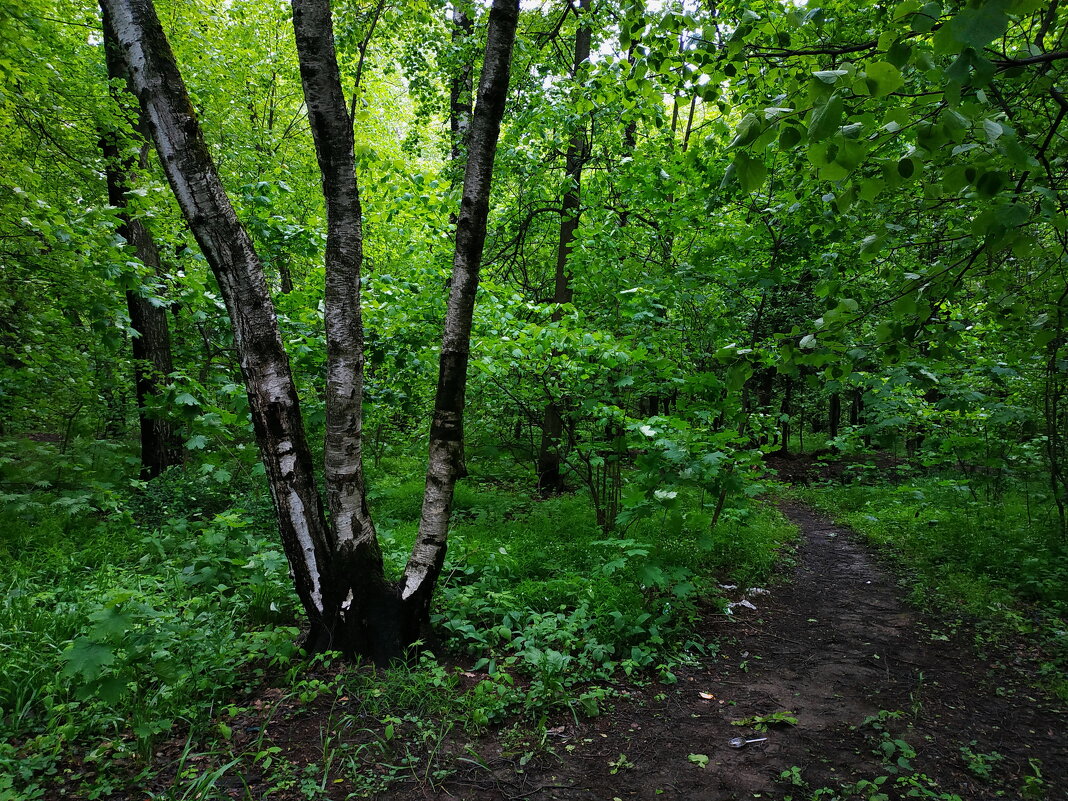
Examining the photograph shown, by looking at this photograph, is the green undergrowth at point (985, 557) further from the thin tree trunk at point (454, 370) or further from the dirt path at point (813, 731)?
the thin tree trunk at point (454, 370)

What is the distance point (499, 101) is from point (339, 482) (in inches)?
110

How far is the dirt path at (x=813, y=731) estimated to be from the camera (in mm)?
2723

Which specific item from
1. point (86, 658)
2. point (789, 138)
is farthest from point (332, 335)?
point (789, 138)

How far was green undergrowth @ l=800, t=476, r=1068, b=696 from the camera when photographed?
185 inches

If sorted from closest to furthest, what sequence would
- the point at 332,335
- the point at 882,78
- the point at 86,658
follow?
1. the point at 882,78
2. the point at 86,658
3. the point at 332,335

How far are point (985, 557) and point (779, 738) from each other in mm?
4797

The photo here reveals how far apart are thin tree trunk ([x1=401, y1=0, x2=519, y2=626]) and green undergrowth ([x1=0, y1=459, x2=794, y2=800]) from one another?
57 cm

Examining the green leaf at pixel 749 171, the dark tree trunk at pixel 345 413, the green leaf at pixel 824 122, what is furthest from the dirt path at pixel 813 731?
the green leaf at pixel 824 122

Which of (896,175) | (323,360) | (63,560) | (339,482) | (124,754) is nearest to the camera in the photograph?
(896,175)

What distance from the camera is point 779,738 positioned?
3.10 metres

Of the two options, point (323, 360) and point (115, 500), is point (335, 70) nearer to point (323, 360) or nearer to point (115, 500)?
point (323, 360)

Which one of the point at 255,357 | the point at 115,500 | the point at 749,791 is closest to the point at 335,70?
the point at 255,357

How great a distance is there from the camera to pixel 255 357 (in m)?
3.28

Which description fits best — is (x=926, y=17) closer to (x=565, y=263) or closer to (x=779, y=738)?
(x=779, y=738)
